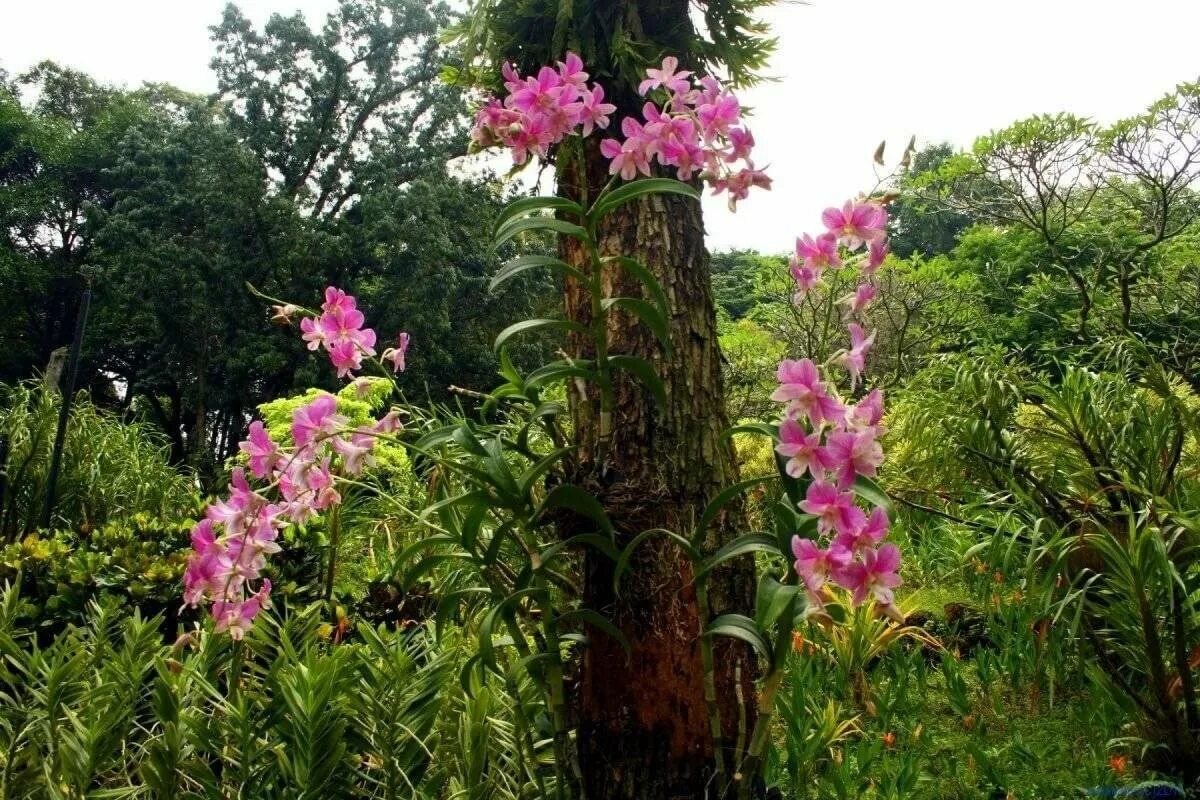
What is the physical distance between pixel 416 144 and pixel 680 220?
42.5 ft

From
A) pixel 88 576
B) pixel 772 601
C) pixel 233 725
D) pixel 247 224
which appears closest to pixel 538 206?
pixel 772 601

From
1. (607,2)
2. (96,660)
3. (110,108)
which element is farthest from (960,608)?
(110,108)

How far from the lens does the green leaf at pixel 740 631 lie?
1033 mm

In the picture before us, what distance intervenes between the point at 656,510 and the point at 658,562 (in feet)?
0.25

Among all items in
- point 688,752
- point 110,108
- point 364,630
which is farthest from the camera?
point 110,108

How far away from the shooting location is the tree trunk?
1253mm

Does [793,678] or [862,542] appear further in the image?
[793,678]

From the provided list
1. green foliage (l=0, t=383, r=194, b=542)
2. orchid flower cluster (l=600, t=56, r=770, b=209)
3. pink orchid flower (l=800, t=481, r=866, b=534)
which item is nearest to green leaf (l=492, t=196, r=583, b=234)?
orchid flower cluster (l=600, t=56, r=770, b=209)

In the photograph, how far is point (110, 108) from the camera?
50.1 feet

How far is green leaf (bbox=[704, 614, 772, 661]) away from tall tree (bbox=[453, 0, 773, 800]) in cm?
6

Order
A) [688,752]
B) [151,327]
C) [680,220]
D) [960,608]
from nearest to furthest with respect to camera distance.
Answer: [688,752], [680,220], [960,608], [151,327]

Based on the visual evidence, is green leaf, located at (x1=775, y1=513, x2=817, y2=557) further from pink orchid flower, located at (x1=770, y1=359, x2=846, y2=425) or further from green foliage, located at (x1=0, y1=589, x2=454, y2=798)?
green foliage, located at (x1=0, y1=589, x2=454, y2=798)

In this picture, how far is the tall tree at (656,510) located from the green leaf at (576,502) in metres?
0.12

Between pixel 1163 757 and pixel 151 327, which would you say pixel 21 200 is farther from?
pixel 1163 757
